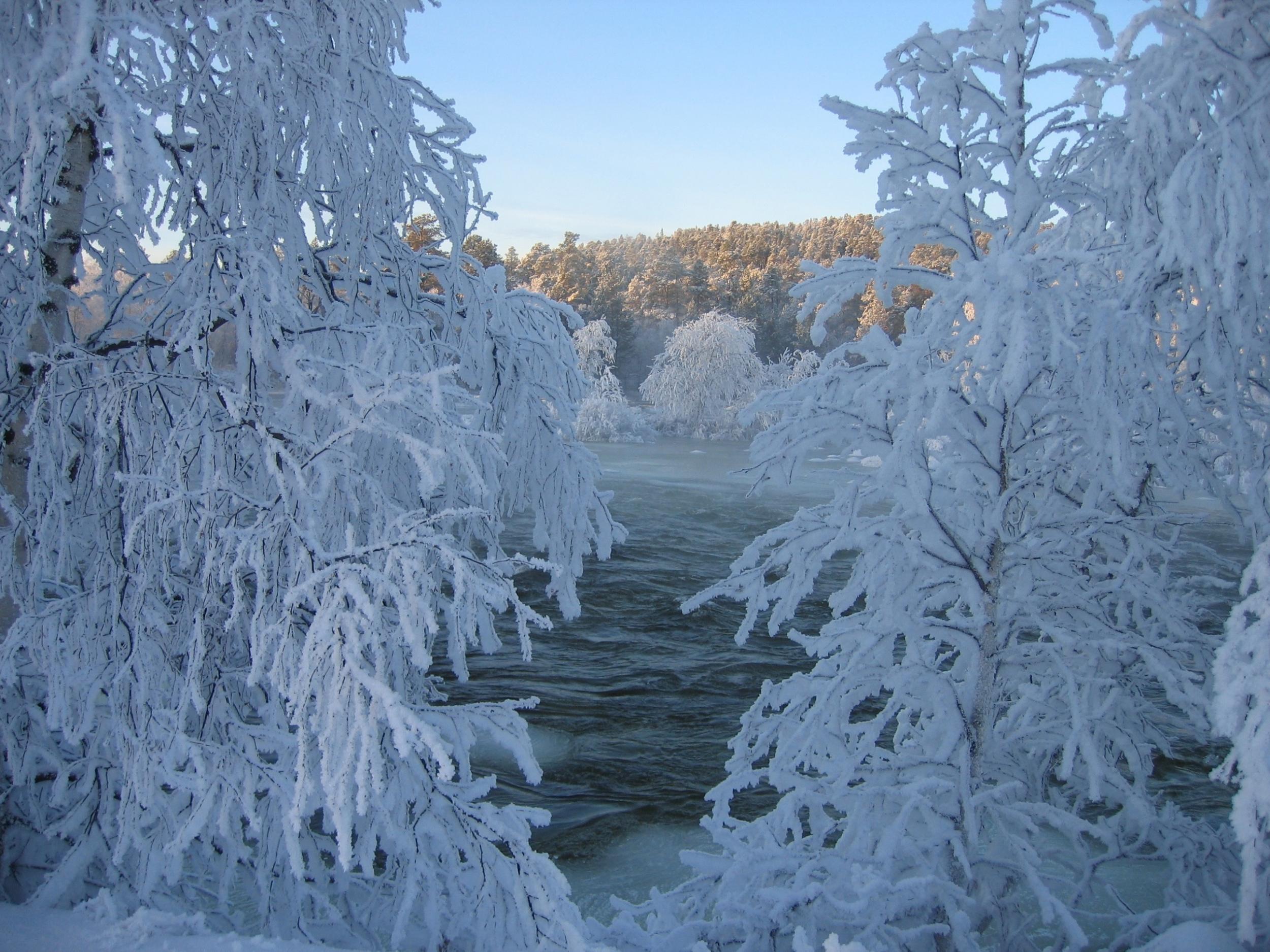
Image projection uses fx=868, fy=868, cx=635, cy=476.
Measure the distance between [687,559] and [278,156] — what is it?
1267 centimetres

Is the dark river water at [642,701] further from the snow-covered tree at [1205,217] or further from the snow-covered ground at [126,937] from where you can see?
the snow-covered ground at [126,937]

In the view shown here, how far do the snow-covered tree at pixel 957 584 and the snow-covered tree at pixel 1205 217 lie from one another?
0.21 meters

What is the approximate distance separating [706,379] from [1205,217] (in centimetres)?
3359

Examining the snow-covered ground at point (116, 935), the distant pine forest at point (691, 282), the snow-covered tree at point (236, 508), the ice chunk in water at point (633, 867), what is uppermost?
the distant pine forest at point (691, 282)

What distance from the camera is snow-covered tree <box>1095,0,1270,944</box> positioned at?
346cm

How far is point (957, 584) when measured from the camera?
156 inches

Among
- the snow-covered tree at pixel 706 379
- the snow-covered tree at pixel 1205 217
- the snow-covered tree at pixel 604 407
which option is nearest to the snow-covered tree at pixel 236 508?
the snow-covered tree at pixel 1205 217

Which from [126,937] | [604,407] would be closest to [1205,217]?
[126,937]

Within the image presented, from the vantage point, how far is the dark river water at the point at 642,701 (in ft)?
24.3

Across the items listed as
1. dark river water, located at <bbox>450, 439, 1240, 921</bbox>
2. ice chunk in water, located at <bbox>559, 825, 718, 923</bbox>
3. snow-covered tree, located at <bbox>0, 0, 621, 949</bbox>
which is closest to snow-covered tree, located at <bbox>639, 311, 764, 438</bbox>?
dark river water, located at <bbox>450, 439, 1240, 921</bbox>

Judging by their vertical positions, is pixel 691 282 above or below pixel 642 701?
above

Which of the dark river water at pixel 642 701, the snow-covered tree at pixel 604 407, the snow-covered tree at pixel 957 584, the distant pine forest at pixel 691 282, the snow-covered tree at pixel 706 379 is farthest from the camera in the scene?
the distant pine forest at pixel 691 282

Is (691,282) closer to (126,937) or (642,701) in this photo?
(642,701)

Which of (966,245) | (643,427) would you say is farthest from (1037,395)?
(643,427)
